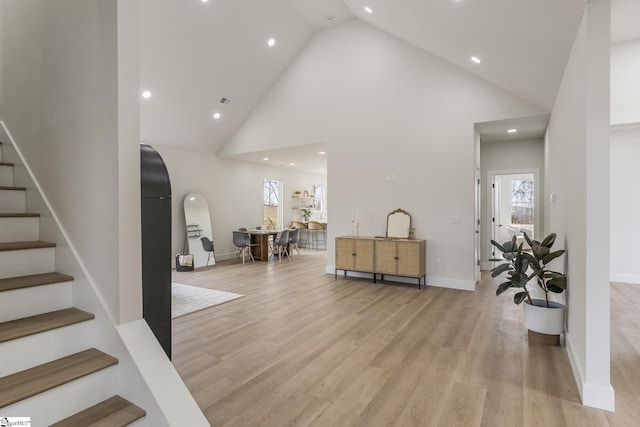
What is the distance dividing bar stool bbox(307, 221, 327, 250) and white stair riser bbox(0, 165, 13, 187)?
9.17 metres

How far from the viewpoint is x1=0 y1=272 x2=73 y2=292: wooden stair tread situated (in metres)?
1.69

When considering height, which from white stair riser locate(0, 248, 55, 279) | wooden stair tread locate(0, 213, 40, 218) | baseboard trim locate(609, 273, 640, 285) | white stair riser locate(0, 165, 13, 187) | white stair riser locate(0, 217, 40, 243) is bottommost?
baseboard trim locate(609, 273, 640, 285)

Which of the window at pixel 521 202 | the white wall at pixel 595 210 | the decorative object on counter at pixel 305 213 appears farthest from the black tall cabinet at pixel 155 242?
the window at pixel 521 202

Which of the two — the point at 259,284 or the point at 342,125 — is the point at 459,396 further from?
the point at 342,125

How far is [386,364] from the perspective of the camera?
296cm

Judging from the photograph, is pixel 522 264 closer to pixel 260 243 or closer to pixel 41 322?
pixel 41 322

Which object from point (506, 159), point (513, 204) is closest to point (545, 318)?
point (506, 159)

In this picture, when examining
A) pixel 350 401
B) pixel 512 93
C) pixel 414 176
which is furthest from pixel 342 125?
pixel 350 401

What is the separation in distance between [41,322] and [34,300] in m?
0.19

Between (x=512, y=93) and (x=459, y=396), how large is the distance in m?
4.65

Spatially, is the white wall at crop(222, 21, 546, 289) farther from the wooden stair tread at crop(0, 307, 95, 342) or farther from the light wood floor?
the wooden stair tread at crop(0, 307, 95, 342)

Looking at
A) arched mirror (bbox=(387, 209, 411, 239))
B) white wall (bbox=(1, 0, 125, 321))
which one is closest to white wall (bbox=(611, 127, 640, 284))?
arched mirror (bbox=(387, 209, 411, 239))

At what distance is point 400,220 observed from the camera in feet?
20.4

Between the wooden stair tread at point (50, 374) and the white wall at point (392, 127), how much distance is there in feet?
17.5
